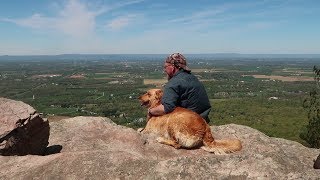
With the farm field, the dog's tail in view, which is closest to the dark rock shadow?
the dog's tail

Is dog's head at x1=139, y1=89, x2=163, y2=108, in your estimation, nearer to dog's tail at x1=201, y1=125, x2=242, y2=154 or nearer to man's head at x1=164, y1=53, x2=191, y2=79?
man's head at x1=164, y1=53, x2=191, y2=79

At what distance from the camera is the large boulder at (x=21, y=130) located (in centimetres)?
820

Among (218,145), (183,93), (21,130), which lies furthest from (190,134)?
(21,130)

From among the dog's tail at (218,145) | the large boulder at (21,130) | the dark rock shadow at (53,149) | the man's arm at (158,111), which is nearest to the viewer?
the dog's tail at (218,145)

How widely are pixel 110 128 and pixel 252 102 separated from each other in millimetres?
109476

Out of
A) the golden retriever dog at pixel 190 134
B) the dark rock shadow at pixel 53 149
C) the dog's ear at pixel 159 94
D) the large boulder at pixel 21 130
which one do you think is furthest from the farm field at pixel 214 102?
the large boulder at pixel 21 130

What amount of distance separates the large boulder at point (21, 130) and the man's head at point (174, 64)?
123 inches

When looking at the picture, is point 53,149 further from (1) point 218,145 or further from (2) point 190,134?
(1) point 218,145

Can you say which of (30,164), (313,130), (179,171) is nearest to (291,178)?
(179,171)

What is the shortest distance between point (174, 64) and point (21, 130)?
3656 millimetres

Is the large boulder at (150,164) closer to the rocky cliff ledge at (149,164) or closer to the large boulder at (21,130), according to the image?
the rocky cliff ledge at (149,164)

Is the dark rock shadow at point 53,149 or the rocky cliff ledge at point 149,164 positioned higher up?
the rocky cliff ledge at point 149,164

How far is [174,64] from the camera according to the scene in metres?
8.73

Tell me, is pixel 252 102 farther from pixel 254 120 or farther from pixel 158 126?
pixel 158 126
